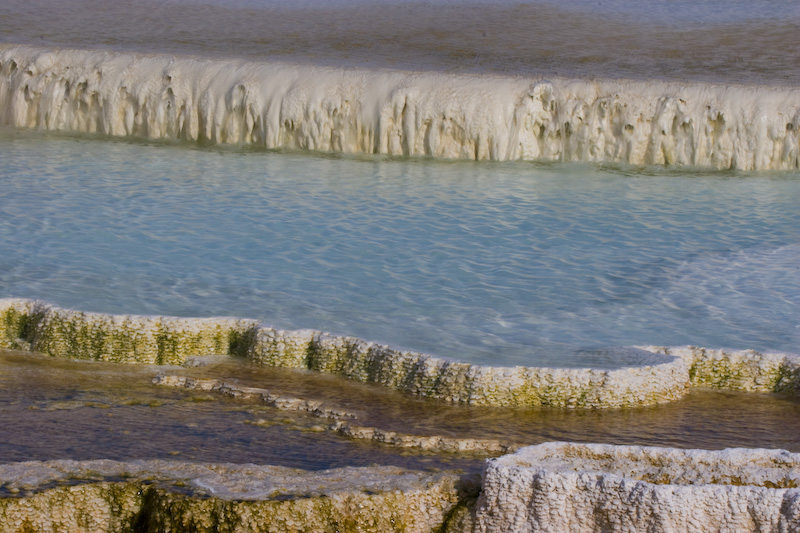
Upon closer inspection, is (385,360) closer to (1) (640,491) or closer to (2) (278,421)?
(2) (278,421)

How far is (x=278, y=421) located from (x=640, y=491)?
5.90 ft

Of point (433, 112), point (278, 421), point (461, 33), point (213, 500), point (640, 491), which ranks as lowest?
point (278, 421)

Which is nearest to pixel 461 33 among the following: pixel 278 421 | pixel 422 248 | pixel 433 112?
pixel 433 112

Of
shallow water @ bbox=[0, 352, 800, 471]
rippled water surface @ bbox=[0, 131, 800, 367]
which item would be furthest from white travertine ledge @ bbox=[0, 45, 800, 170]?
shallow water @ bbox=[0, 352, 800, 471]

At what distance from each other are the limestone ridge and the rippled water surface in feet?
1.14

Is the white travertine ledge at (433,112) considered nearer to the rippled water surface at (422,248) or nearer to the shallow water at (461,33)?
the rippled water surface at (422,248)

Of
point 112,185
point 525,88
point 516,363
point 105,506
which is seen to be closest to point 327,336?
point 516,363

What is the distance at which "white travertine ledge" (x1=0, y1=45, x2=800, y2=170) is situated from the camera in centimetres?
1084

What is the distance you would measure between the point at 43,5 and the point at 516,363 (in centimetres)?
1477

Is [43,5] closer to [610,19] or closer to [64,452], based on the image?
[610,19]

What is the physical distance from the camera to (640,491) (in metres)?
3.41

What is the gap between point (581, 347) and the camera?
5.72m

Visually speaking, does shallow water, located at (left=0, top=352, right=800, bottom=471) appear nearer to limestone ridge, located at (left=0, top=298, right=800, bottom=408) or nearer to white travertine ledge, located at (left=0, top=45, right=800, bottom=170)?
limestone ridge, located at (left=0, top=298, right=800, bottom=408)

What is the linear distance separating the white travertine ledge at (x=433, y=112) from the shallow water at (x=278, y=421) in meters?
6.03
